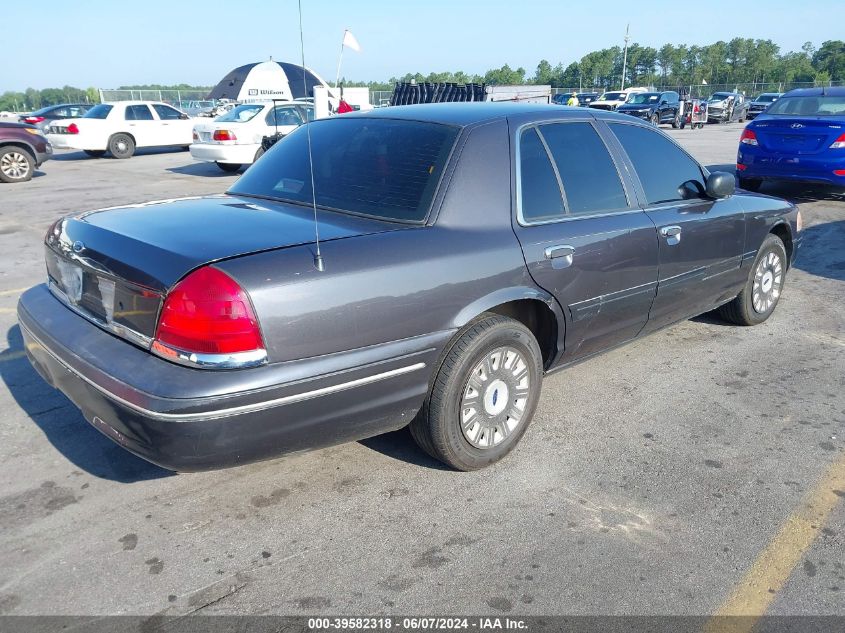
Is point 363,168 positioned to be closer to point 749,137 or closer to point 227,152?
point 749,137

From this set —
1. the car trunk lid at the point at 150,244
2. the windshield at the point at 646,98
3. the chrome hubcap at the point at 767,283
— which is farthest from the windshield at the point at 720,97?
the car trunk lid at the point at 150,244

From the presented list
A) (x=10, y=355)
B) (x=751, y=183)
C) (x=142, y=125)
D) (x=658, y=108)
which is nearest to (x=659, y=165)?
(x=10, y=355)

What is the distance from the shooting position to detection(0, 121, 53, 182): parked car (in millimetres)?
13602

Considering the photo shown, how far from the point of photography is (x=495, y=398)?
3229 millimetres

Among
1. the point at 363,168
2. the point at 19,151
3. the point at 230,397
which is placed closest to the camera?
the point at 230,397

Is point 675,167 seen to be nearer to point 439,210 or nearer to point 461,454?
point 439,210

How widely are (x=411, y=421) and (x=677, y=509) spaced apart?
Answer: 1.22 m

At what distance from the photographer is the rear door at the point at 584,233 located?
335 centimetres

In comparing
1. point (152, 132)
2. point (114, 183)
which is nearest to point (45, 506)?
point (114, 183)

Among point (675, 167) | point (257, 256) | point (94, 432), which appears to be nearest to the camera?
point (257, 256)

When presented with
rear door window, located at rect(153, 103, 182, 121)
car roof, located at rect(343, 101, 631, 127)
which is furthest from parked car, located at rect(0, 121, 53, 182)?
car roof, located at rect(343, 101, 631, 127)

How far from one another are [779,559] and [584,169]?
6.82 feet

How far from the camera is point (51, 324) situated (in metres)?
3.03

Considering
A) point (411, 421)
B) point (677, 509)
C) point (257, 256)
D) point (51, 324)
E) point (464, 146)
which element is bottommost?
point (677, 509)
